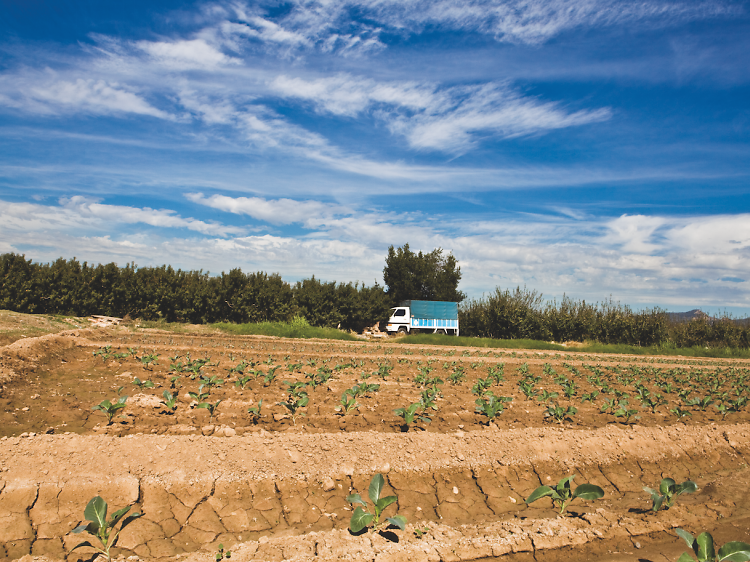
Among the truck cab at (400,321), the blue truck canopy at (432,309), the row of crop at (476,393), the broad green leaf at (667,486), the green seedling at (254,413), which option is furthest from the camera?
the blue truck canopy at (432,309)

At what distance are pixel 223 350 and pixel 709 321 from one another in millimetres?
42890

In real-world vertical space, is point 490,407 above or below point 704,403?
above

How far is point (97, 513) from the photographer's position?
3.62 metres

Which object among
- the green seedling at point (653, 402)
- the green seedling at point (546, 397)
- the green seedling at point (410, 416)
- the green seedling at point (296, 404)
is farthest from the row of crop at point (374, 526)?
the green seedling at point (653, 402)

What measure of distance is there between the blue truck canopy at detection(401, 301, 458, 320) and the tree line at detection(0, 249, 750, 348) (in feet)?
7.78

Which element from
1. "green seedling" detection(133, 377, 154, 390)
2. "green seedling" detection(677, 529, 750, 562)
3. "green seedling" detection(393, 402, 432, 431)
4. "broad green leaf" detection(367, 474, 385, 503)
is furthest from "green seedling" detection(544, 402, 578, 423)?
"green seedling" detection(133, 377, 154, 390)

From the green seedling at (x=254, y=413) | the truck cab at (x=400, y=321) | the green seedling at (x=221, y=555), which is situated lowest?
the green seedling at (x=221, y=555)

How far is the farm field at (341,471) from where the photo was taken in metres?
4.05

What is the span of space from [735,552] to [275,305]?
29.0 metres

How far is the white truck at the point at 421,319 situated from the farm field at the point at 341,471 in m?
24.8

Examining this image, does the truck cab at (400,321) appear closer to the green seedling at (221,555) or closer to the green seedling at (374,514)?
the green seedling at (374,514)

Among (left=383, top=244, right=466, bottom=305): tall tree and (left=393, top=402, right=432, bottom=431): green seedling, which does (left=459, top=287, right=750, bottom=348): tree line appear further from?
(left=393, top=402, right=432, bottom=431): green seedling

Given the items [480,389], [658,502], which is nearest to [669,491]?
[658,502]

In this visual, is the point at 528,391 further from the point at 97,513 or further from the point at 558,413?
the point at 97,513
